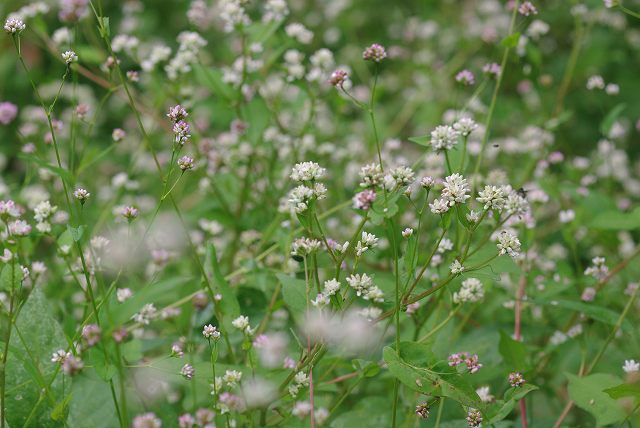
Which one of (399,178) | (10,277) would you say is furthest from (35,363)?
(399,178)

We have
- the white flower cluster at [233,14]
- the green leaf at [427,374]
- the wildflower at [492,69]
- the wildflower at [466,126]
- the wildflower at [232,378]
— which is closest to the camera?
the green leaf at [427,374]

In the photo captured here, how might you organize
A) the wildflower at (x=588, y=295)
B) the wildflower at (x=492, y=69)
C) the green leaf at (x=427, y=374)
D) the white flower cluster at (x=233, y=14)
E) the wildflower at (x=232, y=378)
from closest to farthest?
the green leaf at (x=427, y=374) < the wildflower at (x=232, y=378) < the wildflower at (x=588, y=295) < the wildflower at (x=492, y=69) < the white flower cluster at (x=233, y=14)

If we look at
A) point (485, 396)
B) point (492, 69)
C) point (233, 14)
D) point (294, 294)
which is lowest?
point (485, 396)

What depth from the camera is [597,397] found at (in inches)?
54.6

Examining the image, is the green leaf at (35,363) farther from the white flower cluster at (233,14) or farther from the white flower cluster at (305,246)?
the white flower cluster at (233,14)

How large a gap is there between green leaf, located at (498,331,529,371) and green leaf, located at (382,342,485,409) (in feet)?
0.89

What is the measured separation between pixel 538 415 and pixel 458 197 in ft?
2.65

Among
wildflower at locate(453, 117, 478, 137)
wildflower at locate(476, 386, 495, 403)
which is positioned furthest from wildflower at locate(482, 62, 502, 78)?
wildflower at locate(476, 386, 495, 403)

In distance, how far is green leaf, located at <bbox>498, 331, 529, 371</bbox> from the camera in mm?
1462

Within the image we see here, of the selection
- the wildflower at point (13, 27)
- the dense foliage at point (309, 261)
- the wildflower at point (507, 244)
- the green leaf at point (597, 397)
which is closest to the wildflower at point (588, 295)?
the dense foliage at point (309, 261)

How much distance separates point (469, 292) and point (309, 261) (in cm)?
33

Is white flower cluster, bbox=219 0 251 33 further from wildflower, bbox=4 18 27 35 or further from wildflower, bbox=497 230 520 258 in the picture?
wildflower, bbox=497 230 520 258

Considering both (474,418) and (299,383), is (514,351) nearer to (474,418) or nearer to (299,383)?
(474,418)

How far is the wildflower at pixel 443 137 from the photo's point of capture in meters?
1.30
